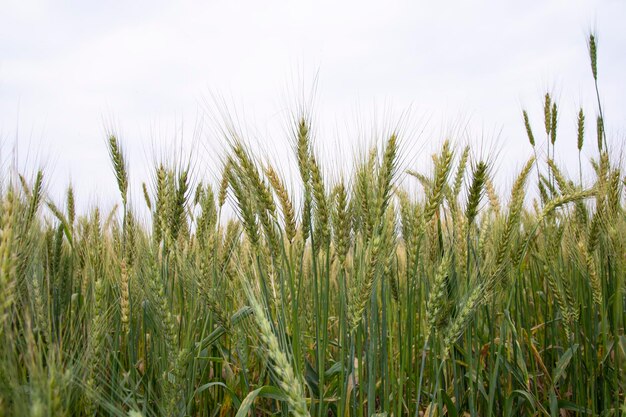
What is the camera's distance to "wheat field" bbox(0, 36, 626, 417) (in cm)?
187

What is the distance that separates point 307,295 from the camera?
2.67m

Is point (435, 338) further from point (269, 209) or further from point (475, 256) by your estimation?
point (269, 209)

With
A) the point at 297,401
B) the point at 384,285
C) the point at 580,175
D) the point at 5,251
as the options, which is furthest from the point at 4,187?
the point at 580,175

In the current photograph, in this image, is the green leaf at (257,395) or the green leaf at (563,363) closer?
the green leaf at (257,395)

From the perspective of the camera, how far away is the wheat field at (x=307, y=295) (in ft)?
6.14

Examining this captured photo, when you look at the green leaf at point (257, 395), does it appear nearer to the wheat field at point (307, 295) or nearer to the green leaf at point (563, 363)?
the wheat field at point (307, 295)

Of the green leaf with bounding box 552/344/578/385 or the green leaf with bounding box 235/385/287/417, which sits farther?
the green leaf with bounding box 552/344/578/385

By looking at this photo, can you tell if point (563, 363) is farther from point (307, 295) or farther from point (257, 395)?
point (257, 395)

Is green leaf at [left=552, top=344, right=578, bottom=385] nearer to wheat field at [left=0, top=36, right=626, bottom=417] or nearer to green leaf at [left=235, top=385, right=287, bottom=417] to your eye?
wheat field at [left=0, top=36, right=626, bottom=417]

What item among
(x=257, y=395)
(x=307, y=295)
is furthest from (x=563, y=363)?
(x=257, y=395)

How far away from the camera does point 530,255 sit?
13.0 feet

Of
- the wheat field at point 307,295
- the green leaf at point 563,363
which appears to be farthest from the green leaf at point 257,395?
the green leaf at point 563,363

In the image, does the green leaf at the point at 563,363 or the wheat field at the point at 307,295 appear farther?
the green leaf at the point at 563,363

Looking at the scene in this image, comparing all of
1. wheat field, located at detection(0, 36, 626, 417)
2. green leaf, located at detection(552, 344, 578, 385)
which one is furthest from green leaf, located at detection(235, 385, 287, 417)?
green leaf, located at detection(552, 344, 578, 385)
